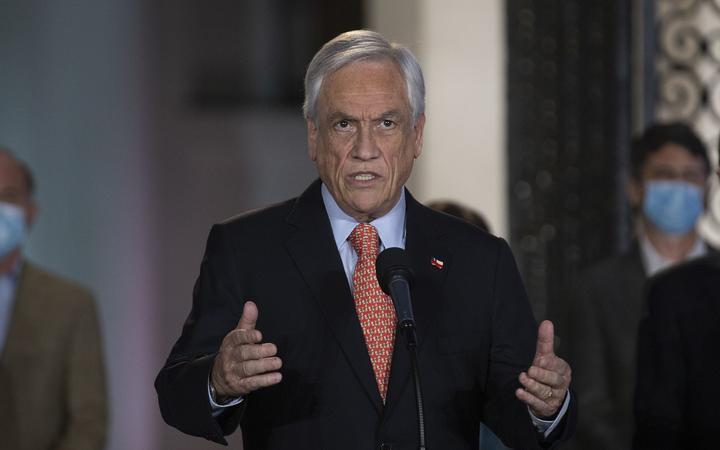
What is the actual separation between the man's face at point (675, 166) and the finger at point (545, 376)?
8.01 feet

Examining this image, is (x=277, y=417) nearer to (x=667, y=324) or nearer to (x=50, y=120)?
(x=667, y=324)

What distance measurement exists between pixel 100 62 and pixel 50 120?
0.48 m

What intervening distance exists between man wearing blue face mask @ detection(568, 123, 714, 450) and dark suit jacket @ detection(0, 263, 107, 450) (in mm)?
1604

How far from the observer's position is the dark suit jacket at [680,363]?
2.98m

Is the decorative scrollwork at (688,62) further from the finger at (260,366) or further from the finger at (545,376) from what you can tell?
the finger at (260,366)

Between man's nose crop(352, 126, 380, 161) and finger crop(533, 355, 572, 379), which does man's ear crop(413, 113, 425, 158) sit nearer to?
man's nose crop(352, 126, 380, 161)

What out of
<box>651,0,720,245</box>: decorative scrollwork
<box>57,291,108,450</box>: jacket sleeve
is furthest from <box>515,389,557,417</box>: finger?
<box>651,0,720,245</box>: decorative scrollwork

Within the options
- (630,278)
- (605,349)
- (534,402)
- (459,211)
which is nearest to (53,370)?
(459,211)

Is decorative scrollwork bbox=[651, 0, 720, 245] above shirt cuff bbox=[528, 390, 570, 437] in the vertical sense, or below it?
above

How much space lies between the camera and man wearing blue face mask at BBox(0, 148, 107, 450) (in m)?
4.29

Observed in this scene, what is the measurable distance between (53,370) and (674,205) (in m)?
2.16

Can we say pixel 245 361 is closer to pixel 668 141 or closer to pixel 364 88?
pixel 364 88

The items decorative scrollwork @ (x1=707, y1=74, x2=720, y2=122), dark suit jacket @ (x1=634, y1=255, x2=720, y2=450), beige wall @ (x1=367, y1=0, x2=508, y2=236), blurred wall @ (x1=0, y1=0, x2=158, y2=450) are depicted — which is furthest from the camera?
blurred wall @ (x1=0, y1=0, x2=158, y2=450)

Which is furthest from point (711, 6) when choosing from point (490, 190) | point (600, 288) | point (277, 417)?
point (277, 417)
